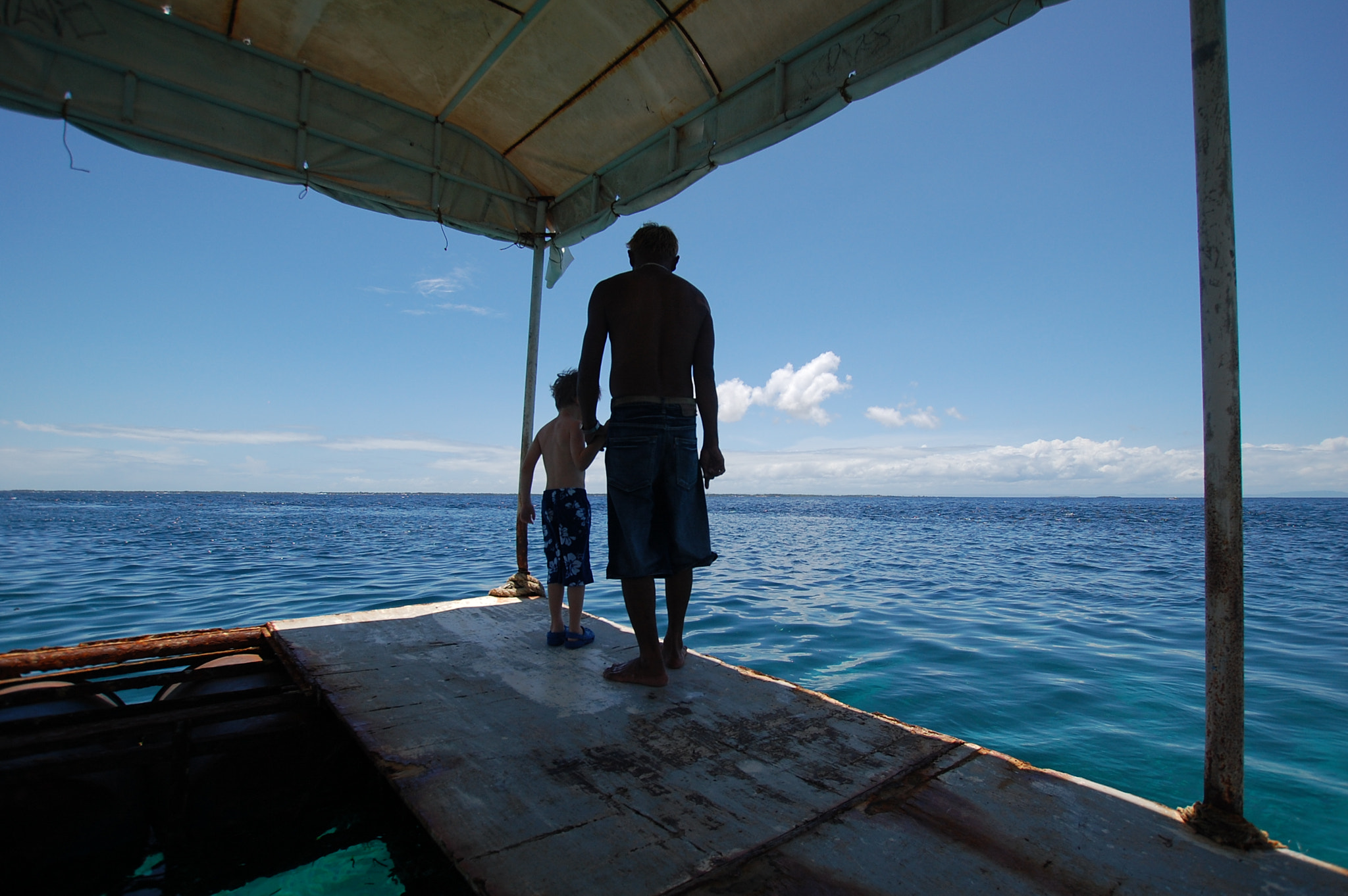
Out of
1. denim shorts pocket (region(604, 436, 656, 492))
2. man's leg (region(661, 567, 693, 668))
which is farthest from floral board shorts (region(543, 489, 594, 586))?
denim shorts pocket (region(604, 436, 656, 492))

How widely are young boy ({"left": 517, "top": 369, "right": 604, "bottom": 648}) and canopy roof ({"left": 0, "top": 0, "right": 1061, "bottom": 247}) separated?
2001 mm

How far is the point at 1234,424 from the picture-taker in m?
1.78

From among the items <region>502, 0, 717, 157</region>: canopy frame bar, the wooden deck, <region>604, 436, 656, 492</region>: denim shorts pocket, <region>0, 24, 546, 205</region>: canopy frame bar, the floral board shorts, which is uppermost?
<region>502, 0, 717, 157</region>: canopy frame bar

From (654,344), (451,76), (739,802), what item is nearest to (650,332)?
(654,344)

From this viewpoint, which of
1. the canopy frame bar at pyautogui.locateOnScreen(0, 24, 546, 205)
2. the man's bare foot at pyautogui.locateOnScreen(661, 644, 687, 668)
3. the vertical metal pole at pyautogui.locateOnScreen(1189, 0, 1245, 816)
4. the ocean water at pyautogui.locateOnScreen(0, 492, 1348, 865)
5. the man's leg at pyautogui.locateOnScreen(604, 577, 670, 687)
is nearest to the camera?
the vertical metal pole at pyautogui.locateOnScreen(1189, 0, 1245, 816)

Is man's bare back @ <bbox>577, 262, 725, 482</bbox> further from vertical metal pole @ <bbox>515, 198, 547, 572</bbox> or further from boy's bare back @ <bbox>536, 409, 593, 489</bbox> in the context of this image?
vertical metal pole @ <bbox>515, 198, 547, 572</bbox>

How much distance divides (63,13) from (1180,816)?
623 centimetres

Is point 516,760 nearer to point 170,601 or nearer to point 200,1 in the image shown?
point 200,1

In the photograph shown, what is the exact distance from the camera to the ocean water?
3.74 metres

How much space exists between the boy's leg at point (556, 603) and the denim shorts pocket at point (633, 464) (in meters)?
1.04

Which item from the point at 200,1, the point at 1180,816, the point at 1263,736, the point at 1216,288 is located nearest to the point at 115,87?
the point at 200,1

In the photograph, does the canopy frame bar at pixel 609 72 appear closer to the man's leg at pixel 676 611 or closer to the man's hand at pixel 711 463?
the man's hand at pixel 711 463

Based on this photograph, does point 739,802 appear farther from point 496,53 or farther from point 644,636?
point 496,53

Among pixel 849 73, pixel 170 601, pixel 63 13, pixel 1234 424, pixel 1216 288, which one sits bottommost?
pixel 170 601
